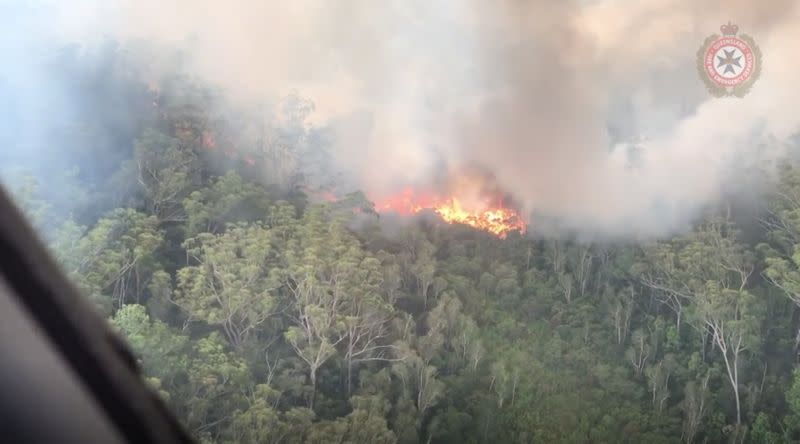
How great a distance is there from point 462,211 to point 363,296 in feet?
6.25

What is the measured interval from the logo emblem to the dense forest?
1160 mm

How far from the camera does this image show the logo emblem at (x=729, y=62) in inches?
320

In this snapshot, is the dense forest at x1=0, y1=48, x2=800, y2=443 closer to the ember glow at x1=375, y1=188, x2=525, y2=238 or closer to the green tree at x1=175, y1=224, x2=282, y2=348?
the green tree at x1=175, y1=224, x2=282, y2=348

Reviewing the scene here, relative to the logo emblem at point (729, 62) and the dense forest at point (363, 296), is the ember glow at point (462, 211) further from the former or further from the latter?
the logo emblem at point (729, 62)

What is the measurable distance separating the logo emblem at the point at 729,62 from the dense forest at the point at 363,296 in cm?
116

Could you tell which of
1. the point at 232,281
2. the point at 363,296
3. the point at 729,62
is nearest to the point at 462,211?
the point at 363,296

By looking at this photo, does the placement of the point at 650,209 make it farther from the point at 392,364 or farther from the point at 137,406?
the point at 137,406

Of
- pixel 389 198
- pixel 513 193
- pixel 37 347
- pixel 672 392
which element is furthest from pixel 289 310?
pixel 37 347

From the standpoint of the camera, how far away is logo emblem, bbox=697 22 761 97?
8.12m

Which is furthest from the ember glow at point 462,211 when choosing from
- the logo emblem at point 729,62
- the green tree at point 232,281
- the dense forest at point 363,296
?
the logo emblem at point 729,62

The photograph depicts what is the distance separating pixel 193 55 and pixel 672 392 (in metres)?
6.33

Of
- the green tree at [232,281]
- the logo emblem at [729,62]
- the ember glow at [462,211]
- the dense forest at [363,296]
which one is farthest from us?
the logo emblem at [729,62]

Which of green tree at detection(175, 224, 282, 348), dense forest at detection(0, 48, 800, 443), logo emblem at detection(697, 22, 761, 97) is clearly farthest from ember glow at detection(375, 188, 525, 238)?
logo emblem at detection(697, 22, 761, 97)

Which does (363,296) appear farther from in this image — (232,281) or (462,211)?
(462,211)
